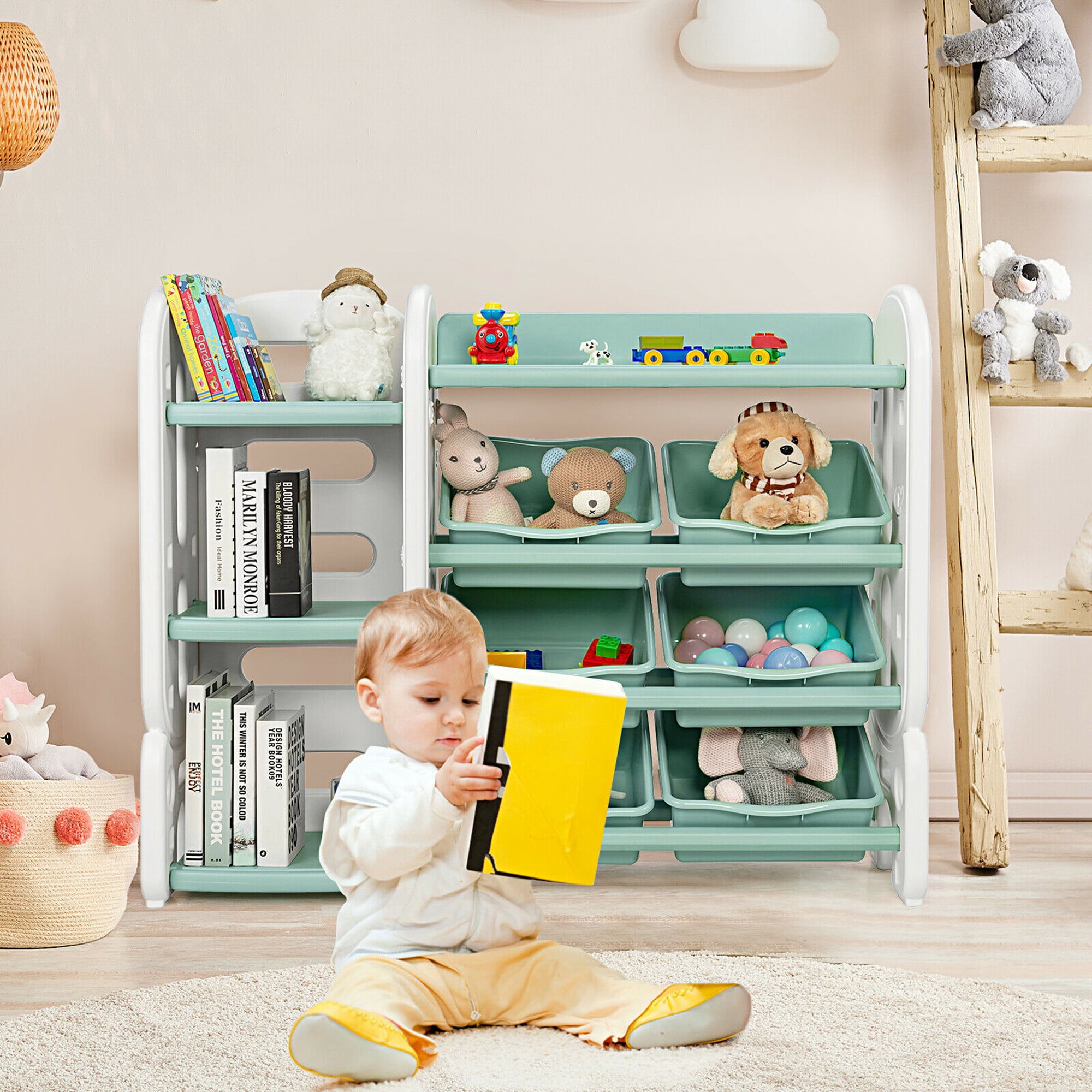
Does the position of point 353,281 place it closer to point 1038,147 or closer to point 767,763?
point 767,763

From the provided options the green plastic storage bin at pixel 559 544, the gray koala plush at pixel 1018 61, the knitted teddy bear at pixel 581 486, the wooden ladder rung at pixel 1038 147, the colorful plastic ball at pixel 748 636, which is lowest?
the colorful plastic ball at pixel 748 636

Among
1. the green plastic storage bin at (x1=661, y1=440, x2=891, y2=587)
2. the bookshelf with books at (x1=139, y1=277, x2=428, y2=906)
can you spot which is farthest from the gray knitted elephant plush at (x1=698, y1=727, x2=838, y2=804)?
the bookshelf with books at (x1=139, y1=277, x2=428, y2=906)

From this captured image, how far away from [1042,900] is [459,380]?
1228 millimetres

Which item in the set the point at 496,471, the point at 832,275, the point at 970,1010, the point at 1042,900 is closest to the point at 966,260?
the point at 832,275

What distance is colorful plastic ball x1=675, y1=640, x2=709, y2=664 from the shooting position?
6.36 ft

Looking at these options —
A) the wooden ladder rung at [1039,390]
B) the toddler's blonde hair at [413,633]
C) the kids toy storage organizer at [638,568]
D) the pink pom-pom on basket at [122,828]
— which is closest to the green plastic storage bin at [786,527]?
the kids toy storage organizer at [638,568]

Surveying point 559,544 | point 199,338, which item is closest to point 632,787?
point 559,544

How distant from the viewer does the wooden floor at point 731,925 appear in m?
1.57

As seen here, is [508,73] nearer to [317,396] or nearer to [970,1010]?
[317,396]

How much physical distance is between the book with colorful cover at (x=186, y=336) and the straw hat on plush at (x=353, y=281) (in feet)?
0.81

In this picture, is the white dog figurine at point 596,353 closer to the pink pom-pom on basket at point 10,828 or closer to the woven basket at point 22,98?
the woven basket at point 22,98

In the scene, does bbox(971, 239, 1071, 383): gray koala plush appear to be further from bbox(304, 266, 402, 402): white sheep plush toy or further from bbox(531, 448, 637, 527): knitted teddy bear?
bbox(304, 266, 402, 402): white sheep plush toy

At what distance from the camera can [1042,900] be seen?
184 centimetres

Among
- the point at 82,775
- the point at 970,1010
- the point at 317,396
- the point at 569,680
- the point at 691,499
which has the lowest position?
the point at 970,1010
